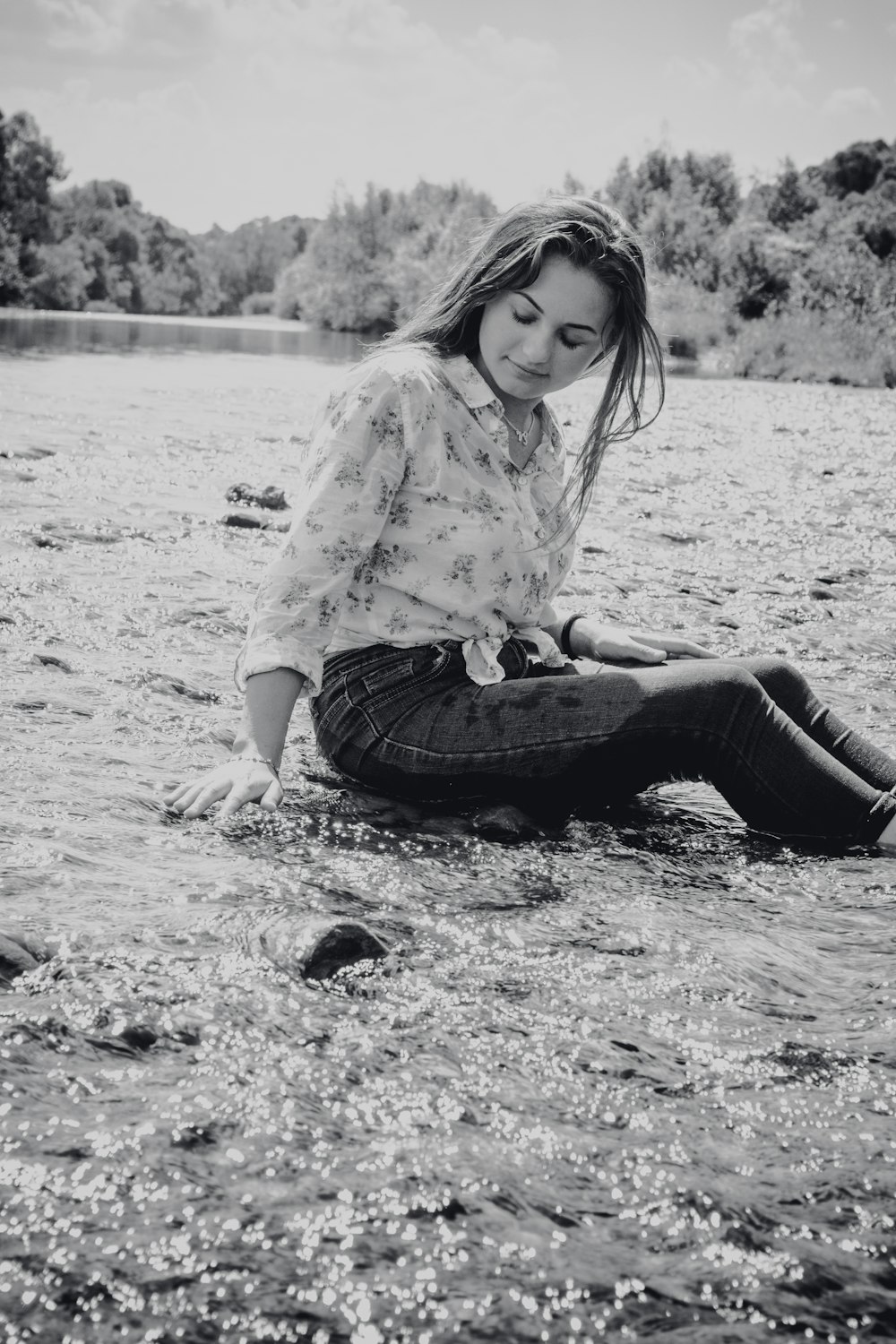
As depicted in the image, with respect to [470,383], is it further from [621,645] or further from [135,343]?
[135,343]

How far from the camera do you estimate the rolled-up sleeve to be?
8.57ft

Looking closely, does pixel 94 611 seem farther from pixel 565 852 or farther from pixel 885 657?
pixel 885 657

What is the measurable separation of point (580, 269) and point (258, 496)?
3665 millimetres

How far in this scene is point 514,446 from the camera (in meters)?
2.99

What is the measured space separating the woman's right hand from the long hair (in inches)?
37.5

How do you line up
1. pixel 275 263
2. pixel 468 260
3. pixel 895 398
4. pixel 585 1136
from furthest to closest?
1. pixel 275 263
2. pixel 895 398
3. pixel 468 260
4. pixel 585 1136

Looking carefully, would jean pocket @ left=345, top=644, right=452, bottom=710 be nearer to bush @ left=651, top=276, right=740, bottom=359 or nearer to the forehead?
the forehead

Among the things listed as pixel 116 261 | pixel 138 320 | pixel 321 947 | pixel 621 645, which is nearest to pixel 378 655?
pixel 621 645

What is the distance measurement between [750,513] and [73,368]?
8.32 metres

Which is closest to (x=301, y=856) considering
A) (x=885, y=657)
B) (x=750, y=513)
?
(x=885, y=657)

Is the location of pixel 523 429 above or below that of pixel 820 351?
below

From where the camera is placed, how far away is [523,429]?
3053 mm

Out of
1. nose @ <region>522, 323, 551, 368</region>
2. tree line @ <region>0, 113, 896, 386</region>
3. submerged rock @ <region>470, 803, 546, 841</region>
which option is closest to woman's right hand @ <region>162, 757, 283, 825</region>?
submerged rock @ <region>470, 803, 546, 841</region>

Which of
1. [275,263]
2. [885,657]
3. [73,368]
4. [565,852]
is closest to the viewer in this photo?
[565,852]
